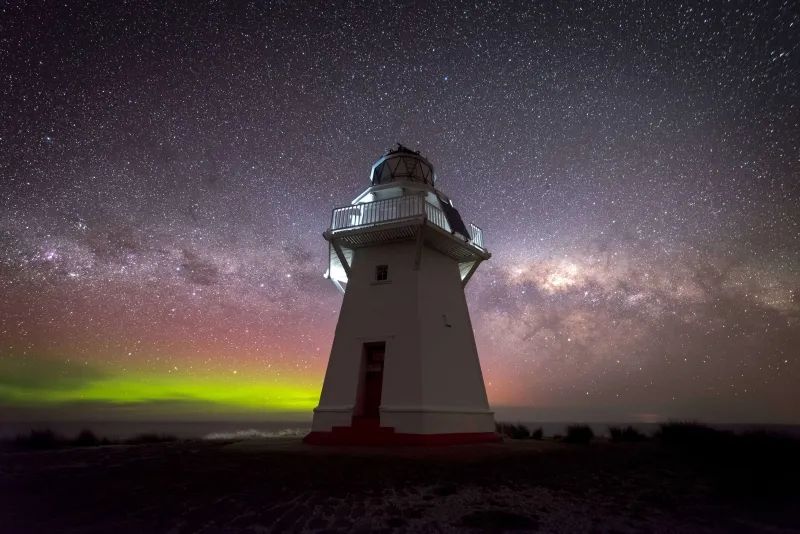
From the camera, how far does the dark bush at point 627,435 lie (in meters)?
16.0

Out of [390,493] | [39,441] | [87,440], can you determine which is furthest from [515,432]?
[39,441]

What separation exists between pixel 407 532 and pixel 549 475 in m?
4.34

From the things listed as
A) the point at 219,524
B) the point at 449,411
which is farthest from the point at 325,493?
the point at 449,411

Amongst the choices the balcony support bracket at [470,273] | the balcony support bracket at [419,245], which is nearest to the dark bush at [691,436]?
the balcony support bracket at [470,273]

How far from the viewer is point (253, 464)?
815 cm

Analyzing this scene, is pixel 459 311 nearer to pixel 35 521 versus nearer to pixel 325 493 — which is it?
pixel 325 493

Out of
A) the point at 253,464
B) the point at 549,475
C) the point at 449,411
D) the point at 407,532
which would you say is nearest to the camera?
the point at 407,532

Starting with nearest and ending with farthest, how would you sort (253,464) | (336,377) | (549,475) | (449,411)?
(549,475), (253,464), (449,411), (336,377)

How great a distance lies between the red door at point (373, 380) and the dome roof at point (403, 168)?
7408 mm

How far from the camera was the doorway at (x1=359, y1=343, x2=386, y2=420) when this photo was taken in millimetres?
14438

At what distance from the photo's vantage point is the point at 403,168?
1844 centimetres

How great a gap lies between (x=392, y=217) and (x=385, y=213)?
0.38m

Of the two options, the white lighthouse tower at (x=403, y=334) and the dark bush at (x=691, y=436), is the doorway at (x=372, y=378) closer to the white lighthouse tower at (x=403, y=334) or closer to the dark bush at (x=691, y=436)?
the white lighthouse tower at (x=403, y=334)

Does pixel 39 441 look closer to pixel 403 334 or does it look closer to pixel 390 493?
pixel 403 334
